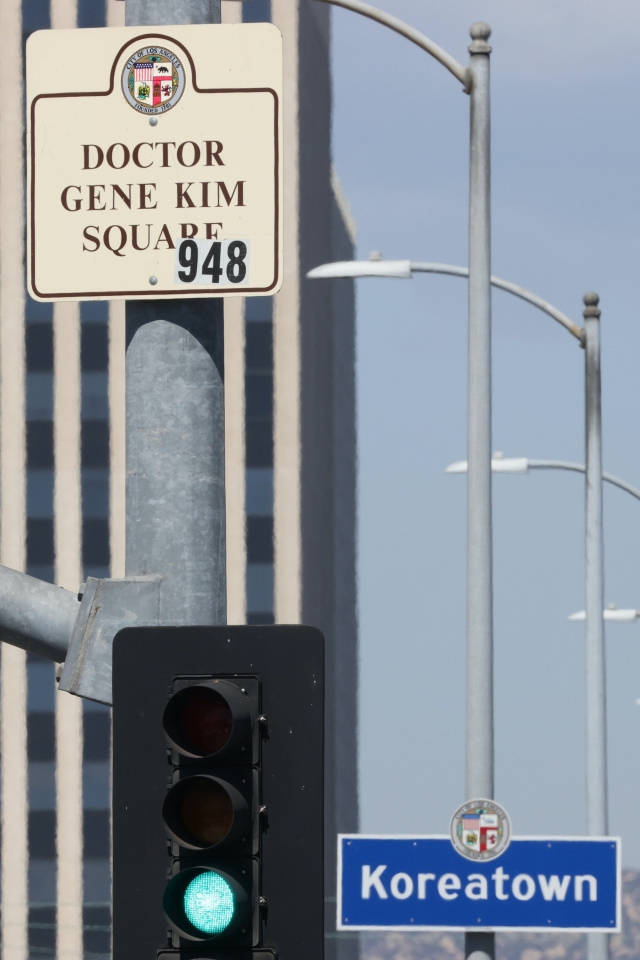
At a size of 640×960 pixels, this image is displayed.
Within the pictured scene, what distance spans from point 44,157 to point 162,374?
0.71 meters

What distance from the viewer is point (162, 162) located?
16.5 ft

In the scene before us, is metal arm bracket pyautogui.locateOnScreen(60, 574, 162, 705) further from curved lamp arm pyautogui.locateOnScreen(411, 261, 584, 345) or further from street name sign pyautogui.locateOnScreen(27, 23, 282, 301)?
curved lamp arm pyautogui.locateOnScreen(411, 261, 584, 345)

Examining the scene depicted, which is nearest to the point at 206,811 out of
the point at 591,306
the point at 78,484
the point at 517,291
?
the point at 517,291

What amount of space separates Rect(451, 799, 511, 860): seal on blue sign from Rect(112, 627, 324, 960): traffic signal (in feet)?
23.9

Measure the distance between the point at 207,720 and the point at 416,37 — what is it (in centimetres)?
928

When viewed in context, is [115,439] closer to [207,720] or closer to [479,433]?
[479,433]

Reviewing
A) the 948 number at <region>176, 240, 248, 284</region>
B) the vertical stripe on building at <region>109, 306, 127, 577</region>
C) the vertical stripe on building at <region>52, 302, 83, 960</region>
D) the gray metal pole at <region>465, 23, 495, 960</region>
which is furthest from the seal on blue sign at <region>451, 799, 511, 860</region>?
the vertical stripe on building at <region>52, 302, 83, 960</region>

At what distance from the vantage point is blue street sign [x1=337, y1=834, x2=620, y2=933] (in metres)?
11.1

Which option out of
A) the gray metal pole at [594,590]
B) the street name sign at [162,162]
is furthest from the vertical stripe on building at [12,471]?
the street name sign at [162,162]

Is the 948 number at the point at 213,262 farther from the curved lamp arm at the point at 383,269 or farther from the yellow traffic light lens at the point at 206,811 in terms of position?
the curved lamp arm at the point at 383,269

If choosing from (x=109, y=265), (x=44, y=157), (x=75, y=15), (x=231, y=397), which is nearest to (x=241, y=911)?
(x=109, y=265)

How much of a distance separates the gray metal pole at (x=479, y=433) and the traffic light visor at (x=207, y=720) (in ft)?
27.8

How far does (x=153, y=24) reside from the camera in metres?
5.11

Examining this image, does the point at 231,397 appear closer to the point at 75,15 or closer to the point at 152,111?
the point at 75,15
